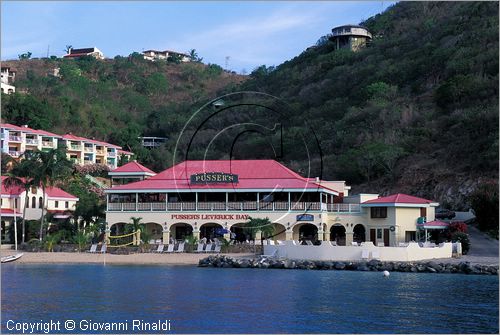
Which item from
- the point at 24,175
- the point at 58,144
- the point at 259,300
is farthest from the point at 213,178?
the point at 58,144

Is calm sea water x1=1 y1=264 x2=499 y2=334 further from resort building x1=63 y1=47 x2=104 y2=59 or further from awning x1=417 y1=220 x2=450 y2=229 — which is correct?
resort building x1=63 y1=47 x2=104 y2=59

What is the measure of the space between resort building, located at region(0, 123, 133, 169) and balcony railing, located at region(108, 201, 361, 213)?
24829mm

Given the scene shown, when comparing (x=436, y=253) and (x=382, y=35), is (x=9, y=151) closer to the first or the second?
(x=436, y=253)

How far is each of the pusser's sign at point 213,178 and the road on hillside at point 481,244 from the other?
50.2 feet

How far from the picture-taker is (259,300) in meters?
29.8

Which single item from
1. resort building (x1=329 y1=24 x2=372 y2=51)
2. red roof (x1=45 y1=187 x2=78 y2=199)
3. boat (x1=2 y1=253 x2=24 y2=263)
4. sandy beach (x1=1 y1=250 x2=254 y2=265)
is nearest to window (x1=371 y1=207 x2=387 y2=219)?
sandy beach (x1=1 y1=250 x2=254 y2=265)

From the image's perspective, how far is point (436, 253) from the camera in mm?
44312

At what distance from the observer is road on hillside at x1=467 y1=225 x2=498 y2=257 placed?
151 feet

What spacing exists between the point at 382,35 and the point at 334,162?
55.5m

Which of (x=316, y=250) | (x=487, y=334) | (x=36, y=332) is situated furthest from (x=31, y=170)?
(x=487, y=334)

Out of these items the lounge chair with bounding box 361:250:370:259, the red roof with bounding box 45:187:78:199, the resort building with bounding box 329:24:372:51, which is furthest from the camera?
the resort building with bounding box 329:24:372:51

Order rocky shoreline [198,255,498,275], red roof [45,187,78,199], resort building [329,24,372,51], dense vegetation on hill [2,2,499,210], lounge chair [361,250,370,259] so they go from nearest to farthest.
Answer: rocky shoreline [198,255,498,275], lounge chair [361,250,370,259], red roof [45,187,78,199], dense vegetation on hill [2,2,499,210], resort building [329,24,372,51]

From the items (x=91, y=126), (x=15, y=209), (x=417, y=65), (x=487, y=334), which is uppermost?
(x=417, y=65)

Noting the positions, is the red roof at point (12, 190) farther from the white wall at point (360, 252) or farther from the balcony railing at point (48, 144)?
the white wall at point (360, 252)
